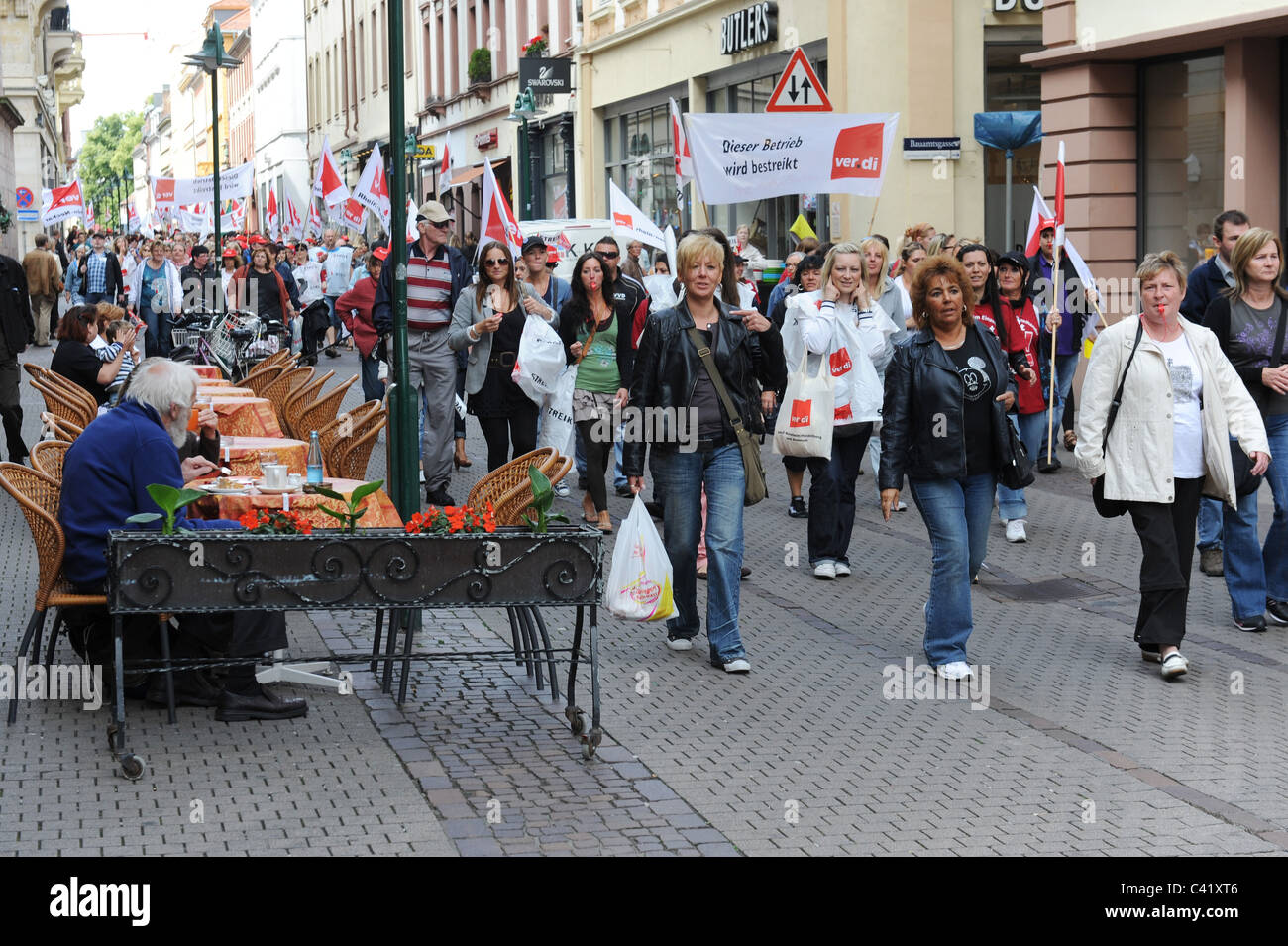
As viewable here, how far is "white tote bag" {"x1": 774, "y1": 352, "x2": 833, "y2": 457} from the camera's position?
371 inches

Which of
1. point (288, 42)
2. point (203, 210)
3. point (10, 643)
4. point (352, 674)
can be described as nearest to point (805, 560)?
point (352, 674)

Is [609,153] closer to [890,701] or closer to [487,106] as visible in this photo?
[487,106]

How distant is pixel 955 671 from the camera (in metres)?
7.93

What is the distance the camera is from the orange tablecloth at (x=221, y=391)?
11.8m

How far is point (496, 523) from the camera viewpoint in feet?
22.7

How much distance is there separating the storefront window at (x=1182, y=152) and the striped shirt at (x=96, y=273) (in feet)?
52.7

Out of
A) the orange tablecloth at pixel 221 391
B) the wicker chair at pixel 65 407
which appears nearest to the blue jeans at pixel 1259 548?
the orange tablecloth at pixel 221 391

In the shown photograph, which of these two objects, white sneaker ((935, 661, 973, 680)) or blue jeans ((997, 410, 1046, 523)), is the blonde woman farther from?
blue jeans ((997, 410, 1046, 523))

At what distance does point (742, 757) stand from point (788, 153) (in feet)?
25.0

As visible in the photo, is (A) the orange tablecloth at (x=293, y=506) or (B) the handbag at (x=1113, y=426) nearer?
(A) the orange tablecloth at (x=293, y=506)

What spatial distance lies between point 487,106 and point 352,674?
3614cm

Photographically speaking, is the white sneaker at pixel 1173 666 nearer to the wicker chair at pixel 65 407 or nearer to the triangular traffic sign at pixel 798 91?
the wicker chair at pixel 65 407

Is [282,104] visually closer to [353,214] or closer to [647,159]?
[647,159]

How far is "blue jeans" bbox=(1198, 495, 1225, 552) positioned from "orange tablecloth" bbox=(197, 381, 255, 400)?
612 cm
